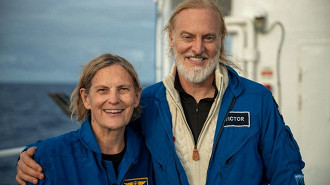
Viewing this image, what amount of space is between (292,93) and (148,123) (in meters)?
2.95

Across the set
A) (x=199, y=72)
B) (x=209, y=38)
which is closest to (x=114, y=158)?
(x=199, y=72)

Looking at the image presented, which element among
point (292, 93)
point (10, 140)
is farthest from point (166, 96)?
point (10, 140)

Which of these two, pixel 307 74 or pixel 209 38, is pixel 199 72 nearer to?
pixel 209 38

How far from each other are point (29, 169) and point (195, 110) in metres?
1.16

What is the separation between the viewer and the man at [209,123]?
7.81 feet

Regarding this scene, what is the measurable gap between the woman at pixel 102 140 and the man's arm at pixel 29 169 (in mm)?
38

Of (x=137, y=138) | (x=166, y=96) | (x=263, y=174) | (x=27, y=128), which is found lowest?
(x=27, y=128)

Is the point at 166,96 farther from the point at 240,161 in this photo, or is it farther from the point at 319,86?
the point at 319,86

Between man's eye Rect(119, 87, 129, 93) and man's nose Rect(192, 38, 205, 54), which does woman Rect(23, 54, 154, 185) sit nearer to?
man's eye Rect(119, 87, 129, 93)

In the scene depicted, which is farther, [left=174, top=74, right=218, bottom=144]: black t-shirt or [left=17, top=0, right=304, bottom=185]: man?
[left=174, top=74, right=218, bottom=144]: black t-shirt

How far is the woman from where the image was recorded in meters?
2.19

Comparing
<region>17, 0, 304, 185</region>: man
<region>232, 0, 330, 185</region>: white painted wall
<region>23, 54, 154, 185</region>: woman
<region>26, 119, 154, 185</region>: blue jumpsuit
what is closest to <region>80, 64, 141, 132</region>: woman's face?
<region>23, 54, 154, 185</region>: woman

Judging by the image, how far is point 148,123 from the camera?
2.63 metres

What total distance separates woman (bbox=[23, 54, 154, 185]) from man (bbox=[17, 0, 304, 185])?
0.14m
